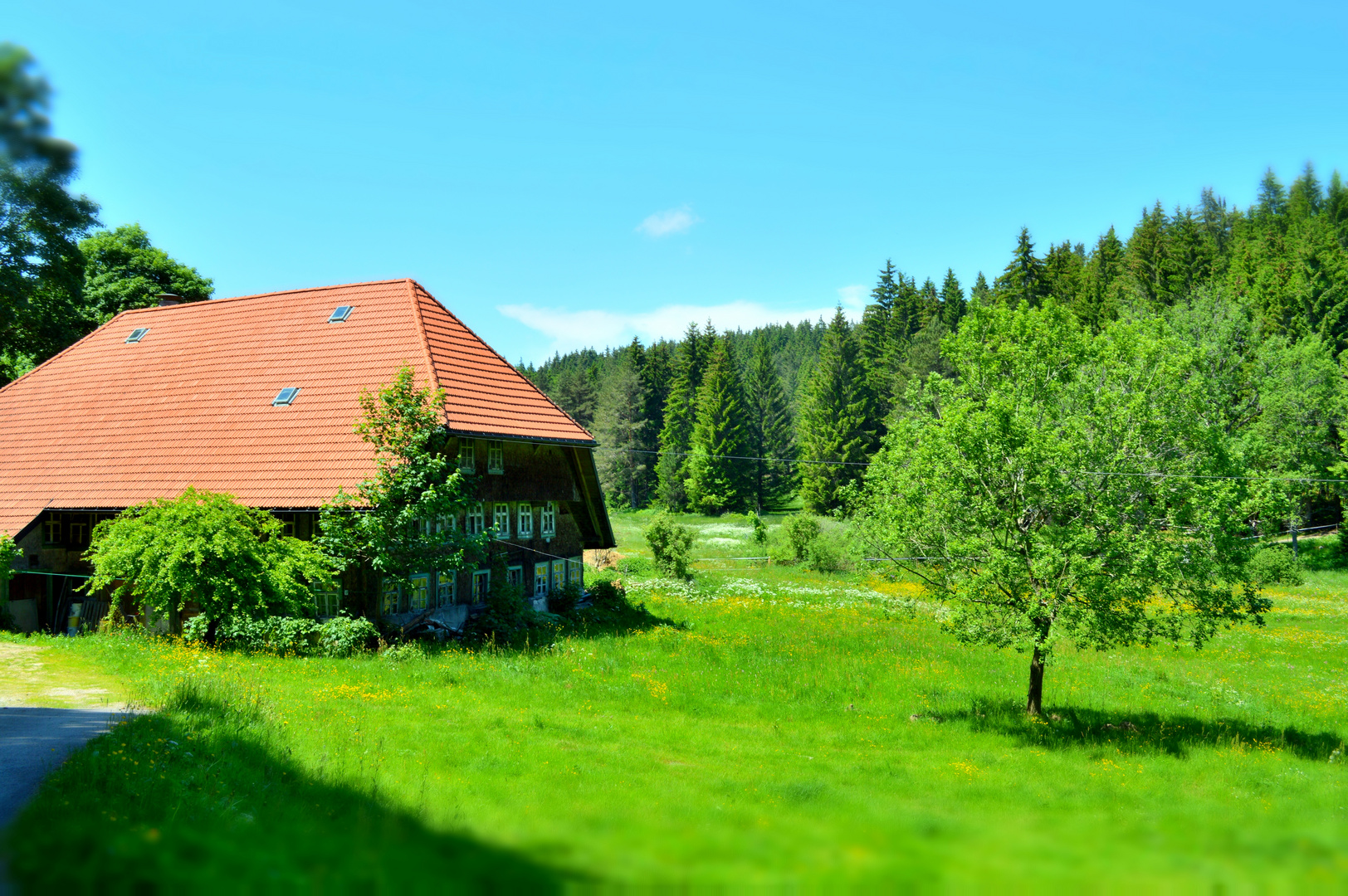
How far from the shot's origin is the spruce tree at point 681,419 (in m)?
87.9

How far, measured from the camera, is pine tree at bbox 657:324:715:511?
8794 cm

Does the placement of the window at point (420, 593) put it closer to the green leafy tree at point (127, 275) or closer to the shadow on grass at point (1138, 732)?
the shadow on grass at point (1138, 732)

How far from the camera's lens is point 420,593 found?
22938 millimetres

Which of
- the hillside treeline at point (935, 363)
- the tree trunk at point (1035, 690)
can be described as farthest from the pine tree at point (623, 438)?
the tree trunk at point (1035, 690)

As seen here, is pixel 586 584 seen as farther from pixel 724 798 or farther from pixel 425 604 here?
pixel 724 798

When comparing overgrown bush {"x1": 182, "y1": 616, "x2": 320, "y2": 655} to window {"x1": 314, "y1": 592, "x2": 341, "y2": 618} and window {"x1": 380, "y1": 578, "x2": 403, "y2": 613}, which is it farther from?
window {"x1": 380, "y1": 578, "x2": 403, "y2": 613}

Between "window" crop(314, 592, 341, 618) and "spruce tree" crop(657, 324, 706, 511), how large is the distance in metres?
62.5

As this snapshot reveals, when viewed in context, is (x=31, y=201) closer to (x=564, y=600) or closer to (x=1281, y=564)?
(x=564, y=600)

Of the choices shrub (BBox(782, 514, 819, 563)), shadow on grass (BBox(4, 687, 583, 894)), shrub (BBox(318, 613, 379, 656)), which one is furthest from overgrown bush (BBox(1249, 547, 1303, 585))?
shadow on grass (BBox(4, 687, 583, 894))

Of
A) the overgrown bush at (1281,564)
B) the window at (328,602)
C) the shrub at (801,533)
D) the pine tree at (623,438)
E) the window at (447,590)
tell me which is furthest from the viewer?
the pine tree at (623,438)

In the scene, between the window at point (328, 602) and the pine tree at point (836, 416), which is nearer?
the window at point (328, 602)

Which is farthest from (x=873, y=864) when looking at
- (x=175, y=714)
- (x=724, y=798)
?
(x=175, y=714)

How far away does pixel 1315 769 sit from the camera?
14.4 meters

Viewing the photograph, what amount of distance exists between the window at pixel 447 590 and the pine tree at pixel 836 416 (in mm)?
55184
